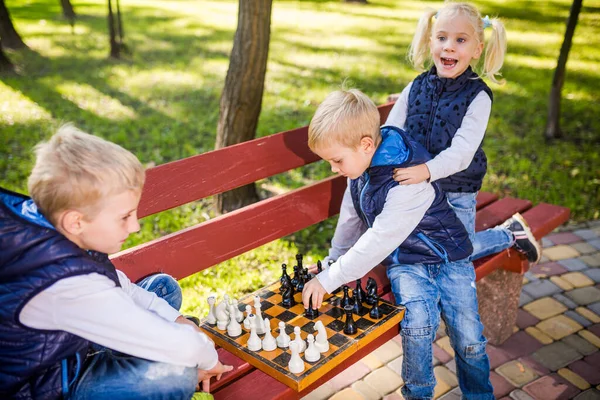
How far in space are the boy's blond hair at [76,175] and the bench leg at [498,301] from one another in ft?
9.19

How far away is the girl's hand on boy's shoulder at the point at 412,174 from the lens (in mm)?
3027

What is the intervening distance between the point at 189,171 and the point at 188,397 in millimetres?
1334

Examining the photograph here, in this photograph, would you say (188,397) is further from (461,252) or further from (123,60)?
(123,60)

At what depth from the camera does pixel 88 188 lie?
2062 mm

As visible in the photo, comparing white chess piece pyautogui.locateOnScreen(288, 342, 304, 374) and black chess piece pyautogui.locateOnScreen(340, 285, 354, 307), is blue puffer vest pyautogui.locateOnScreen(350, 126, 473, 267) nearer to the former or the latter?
black chess piece pyautogui.locateOnScreen(340, 285, 354, 307)

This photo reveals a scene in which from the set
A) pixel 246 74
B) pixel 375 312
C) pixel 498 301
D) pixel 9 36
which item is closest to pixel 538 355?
pixel 498 301

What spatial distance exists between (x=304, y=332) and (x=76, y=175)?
3.99 feet

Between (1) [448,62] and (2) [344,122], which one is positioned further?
(1) [448,62]

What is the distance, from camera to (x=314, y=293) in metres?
2.88

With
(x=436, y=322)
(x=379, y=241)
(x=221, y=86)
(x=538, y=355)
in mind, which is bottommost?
(x=538, y=355)

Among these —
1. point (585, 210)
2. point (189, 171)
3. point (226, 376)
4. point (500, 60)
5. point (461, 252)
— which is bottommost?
point (585, 210)

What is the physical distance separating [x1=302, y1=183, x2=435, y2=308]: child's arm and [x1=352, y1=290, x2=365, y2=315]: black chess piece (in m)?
0.09

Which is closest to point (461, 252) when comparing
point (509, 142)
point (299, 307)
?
point (299, 307)

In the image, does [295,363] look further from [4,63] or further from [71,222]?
[4,63]
